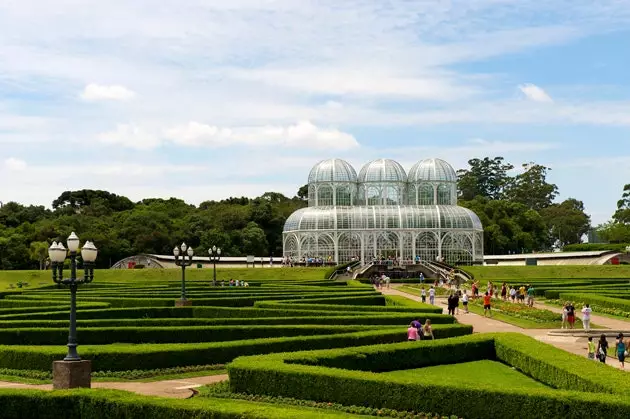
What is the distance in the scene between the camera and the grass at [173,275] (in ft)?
226

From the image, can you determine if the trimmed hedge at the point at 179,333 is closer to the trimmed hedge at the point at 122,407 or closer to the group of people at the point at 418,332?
the group of people at the point at 418,332

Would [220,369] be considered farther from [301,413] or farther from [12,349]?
[301,413]

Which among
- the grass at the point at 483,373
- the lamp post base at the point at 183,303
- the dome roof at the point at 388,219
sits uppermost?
the dome roof at the point at 388,219

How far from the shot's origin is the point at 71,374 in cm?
1844

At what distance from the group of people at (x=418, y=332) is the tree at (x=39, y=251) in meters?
65.9

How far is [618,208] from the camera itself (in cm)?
11888

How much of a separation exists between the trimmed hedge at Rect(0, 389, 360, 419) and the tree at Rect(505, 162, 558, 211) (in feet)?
450

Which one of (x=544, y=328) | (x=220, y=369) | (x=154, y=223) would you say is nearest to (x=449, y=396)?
(x=220, y=369)

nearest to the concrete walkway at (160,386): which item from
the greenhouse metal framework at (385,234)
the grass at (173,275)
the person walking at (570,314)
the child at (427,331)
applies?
the child at (427,331)

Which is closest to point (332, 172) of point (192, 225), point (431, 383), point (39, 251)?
point (192, 225)

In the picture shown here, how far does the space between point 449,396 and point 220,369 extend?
8004mm

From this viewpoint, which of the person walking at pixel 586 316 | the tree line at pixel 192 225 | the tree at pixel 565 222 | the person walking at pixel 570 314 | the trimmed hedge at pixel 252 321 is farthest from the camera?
the tree at pixel 565 222

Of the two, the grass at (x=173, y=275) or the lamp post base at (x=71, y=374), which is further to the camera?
the grass at (x=173, y=275)

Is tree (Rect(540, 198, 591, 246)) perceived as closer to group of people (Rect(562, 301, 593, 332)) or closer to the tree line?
the tree line
